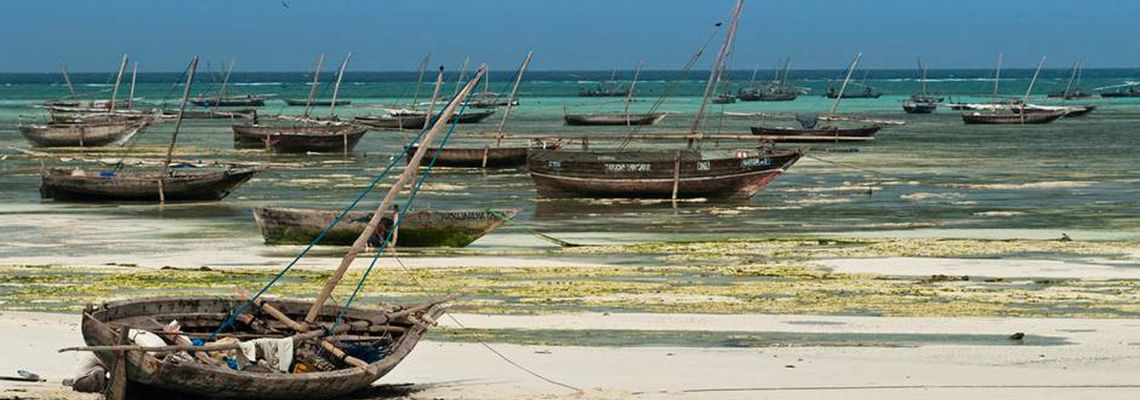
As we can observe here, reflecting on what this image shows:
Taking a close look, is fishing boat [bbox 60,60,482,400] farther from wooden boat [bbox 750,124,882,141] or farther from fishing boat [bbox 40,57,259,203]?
wooden boat [bbox 750,124,882,141]

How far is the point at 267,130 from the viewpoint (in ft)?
210

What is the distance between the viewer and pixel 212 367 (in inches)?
478

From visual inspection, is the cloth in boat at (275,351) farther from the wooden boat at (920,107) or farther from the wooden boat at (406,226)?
the wooden boat at (920,107)

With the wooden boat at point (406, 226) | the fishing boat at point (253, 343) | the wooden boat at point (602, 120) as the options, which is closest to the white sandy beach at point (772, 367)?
the fishing boat at point (253, 343)

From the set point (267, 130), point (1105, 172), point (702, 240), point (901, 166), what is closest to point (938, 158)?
point (901, 166)

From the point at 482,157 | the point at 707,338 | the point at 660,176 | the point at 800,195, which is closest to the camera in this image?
the point at 707,338

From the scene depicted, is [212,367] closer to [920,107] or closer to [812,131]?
[812,131]

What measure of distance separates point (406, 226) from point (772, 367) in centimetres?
1256

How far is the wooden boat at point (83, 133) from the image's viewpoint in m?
65.6

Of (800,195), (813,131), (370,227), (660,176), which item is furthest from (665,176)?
(813,131)

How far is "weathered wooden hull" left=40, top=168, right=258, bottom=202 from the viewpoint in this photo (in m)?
37.5

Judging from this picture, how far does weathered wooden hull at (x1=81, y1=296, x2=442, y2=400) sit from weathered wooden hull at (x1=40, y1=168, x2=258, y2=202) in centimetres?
2409

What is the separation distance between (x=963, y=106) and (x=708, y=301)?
79822mm

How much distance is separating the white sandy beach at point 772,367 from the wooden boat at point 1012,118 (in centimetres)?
7140
